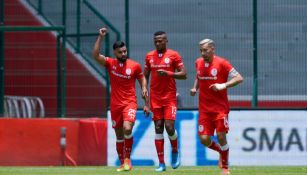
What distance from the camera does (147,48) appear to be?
73.4 feet

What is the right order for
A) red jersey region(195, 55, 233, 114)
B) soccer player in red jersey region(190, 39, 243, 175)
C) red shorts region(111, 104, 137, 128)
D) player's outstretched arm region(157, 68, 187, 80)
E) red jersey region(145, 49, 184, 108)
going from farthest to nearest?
red jersey region(145, 49, 184, 108) → red shorts region(111, 104, 137, 128) → player's outstretched arm region(157, 68, 187, 80) → red jersey region(195, 55, 233, 114) → soccer player in red jersey region(190, 39, 243, 175)

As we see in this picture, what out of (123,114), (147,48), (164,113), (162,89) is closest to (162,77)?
(162,89)

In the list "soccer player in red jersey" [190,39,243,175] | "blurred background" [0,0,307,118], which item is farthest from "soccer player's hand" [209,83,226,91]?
"blurred background" [0,0,307,118]

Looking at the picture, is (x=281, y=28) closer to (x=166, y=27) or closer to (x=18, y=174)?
(x=166, y=27)

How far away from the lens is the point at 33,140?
21.7 metres

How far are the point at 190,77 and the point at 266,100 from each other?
1.77 metres

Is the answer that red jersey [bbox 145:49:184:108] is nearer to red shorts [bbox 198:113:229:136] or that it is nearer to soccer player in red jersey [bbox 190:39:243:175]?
soccer player in red jersey [bbox 190:39:243:175]

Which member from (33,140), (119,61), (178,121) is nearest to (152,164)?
(178,121)

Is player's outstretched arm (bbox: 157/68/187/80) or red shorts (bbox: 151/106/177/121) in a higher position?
player's outstretched arm (bbox: 157/68/187/80)

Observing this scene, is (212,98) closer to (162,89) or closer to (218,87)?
(218,87)

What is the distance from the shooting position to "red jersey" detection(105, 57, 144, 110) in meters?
17.6

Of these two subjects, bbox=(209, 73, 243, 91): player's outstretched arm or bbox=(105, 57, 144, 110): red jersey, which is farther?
bbox=(105, 57, 144, 110): red jersey

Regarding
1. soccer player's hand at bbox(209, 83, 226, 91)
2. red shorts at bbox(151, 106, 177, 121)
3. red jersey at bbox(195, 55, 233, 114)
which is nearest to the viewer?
soccer player's hand at bbox(209, 83, 226, 91)

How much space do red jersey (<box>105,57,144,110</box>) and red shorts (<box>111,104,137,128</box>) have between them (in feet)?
0.24
